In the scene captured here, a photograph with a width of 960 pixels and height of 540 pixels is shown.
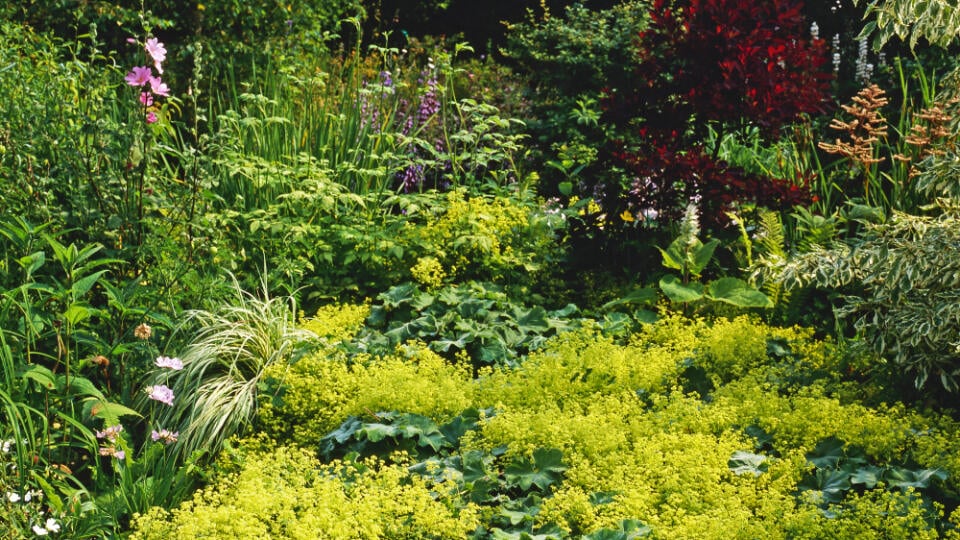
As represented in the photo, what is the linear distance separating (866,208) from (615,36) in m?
3.32

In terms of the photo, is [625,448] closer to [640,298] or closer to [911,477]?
[911,477]

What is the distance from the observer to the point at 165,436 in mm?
3766

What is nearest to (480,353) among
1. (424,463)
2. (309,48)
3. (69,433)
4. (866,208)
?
(424,463)

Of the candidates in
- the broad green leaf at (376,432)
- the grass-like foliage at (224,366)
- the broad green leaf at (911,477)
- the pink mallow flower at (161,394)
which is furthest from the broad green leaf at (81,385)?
the broad green leaf at (911,477)

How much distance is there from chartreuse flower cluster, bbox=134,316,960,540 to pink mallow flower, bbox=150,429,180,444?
28 cm

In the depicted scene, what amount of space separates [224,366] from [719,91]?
3.02 metres

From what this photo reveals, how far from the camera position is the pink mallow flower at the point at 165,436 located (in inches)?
143

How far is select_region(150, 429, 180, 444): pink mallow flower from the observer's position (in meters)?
3.64

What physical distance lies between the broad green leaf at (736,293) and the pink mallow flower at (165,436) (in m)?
2.84

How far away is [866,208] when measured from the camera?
5.52 metres

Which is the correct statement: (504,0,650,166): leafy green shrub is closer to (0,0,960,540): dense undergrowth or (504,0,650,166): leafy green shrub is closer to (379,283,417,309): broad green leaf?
(0,0,960,540): dense undergrowth

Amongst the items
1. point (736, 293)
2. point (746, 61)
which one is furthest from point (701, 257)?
point (746, 61)

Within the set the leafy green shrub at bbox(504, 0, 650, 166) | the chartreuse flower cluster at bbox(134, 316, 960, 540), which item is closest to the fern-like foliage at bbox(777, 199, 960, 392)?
the chartreuse flower cluster at bbox(134, 316, 960, 540)

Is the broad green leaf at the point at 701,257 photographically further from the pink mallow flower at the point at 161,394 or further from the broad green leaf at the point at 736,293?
the pink mallow flower at the point at 161,394
